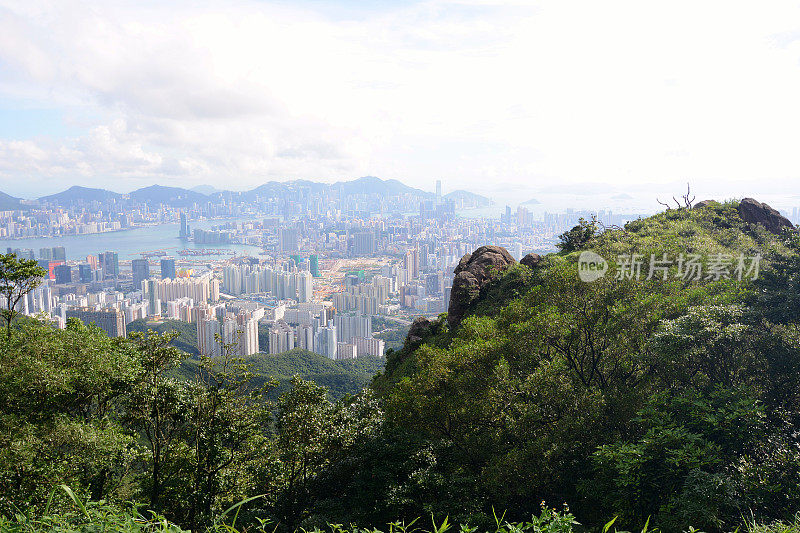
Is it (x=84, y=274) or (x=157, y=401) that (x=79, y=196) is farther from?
(x=157, y=401)

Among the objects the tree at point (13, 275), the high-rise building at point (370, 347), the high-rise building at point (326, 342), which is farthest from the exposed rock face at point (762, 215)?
the high-rise building at point (326, 342)

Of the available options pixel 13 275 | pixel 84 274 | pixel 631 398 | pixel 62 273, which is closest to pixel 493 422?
pixel 631 398

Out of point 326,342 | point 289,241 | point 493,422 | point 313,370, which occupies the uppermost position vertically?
point 493,422

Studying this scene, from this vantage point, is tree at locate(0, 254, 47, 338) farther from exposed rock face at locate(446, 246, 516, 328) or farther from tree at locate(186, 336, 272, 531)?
exposed rock face at locate(446, 246, 516, 328)

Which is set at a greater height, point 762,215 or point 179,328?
point 762,215

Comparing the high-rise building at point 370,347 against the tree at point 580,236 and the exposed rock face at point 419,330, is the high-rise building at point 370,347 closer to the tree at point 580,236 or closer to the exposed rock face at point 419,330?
the exposed rock face at point 419,330
